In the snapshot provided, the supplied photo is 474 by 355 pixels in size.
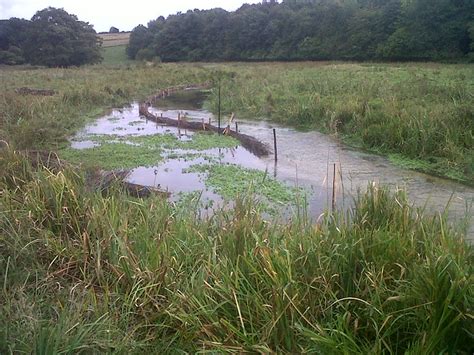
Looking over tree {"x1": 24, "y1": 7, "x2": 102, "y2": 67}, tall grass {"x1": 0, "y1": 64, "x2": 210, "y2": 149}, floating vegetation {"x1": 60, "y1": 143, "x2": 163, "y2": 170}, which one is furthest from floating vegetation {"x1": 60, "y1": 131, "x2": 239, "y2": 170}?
tree {"x1": 24, "y1": 7, "x2": 102, "y2": 67}

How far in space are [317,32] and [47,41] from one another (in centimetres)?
2527

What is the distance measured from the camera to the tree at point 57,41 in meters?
43.6

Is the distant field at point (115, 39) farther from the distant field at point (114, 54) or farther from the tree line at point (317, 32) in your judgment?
the tree line at point (317, 32)

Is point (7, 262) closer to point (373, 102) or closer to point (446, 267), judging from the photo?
point (446, 267)

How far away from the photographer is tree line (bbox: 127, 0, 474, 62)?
3425 centimetres

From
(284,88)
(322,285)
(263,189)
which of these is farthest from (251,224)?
(284,88)

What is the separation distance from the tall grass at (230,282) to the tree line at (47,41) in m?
43.3

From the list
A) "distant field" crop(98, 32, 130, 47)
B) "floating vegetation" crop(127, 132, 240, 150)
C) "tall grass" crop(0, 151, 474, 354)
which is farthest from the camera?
"distant field" crop(98, 32, 130, 47)

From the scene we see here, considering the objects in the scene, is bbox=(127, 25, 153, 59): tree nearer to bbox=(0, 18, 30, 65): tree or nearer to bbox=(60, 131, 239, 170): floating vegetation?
bbox=(0, 18, 30, 65): tree

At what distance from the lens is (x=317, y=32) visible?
4709cm

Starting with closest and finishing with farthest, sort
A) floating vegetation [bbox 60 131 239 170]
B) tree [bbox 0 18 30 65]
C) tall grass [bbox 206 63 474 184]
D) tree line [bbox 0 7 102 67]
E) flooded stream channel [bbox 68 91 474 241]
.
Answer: flooded stream channel [bbox 68 91 474 241], tall grass [bbox 206 63 474 184], floating vegetation [bbox 60 131 239 170], tree [bbox 0 18 30 65], tree line [bbox 0 7 102 67]

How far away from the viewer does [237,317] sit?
315 cm

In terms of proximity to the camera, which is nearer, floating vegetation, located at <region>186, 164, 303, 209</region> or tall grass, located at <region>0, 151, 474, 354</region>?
tall grass, located at <region>0, 151, 474, 354</region>

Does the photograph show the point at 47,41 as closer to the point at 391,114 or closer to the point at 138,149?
the point at 138,149
